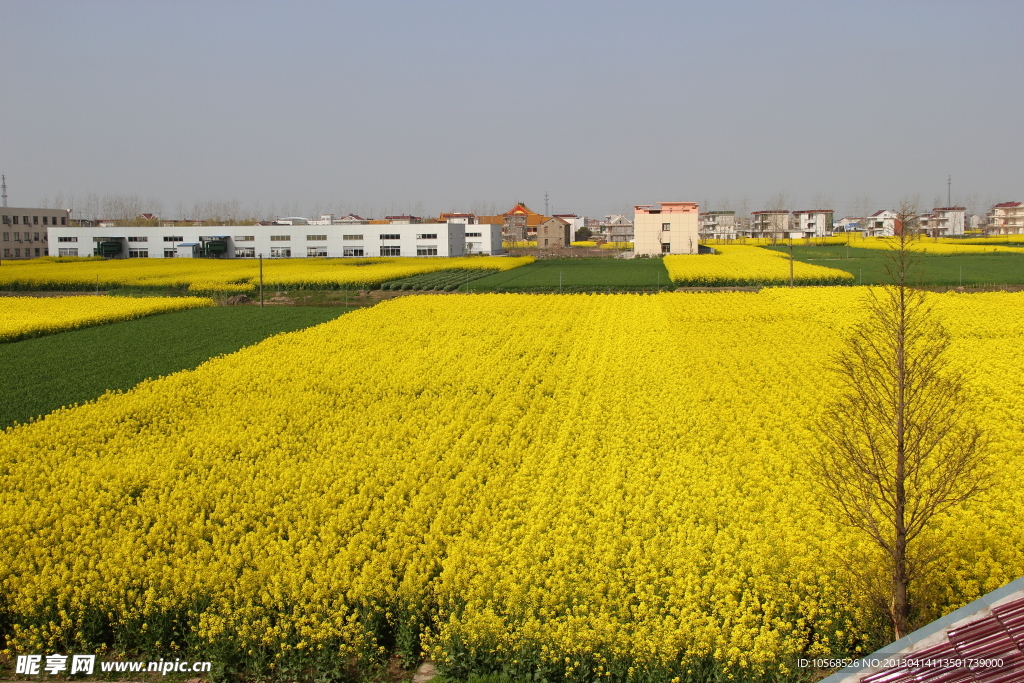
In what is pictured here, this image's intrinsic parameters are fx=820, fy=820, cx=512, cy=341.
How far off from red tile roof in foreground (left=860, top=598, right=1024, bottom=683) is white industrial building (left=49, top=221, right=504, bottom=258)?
84929 millimetres

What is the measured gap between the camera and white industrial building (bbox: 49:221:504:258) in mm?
88500

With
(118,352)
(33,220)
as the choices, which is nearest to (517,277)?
(118,352)

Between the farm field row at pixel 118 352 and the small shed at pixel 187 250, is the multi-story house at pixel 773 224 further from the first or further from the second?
the farm field row at pixel 118 352

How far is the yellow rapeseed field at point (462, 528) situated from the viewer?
25.2 ft

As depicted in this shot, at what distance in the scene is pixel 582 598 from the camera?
313 inches

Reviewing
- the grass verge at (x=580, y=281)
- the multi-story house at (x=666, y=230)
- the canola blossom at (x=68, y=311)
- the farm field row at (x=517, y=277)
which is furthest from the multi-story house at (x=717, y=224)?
the canola blossom at (x=68, y=311)

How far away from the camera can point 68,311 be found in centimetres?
3297

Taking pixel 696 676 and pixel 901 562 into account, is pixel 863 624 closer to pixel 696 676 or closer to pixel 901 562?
pixel 901 562

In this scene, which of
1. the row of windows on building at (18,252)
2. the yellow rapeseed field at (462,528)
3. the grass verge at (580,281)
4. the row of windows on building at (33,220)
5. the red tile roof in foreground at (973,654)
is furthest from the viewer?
the row of windows on building at (33,220)

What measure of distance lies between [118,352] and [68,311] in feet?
36.8

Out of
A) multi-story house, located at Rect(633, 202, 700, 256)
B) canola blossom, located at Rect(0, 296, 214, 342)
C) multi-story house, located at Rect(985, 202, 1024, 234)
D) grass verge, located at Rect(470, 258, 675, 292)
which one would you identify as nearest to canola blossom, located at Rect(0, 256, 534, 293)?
grass verge, located at Rect(470, 258, 675, 292)

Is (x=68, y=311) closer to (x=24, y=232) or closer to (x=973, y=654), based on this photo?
(x=973, y=654)

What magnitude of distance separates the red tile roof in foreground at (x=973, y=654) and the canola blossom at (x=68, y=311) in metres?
28.1

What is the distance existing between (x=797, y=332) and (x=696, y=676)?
1991 cm
